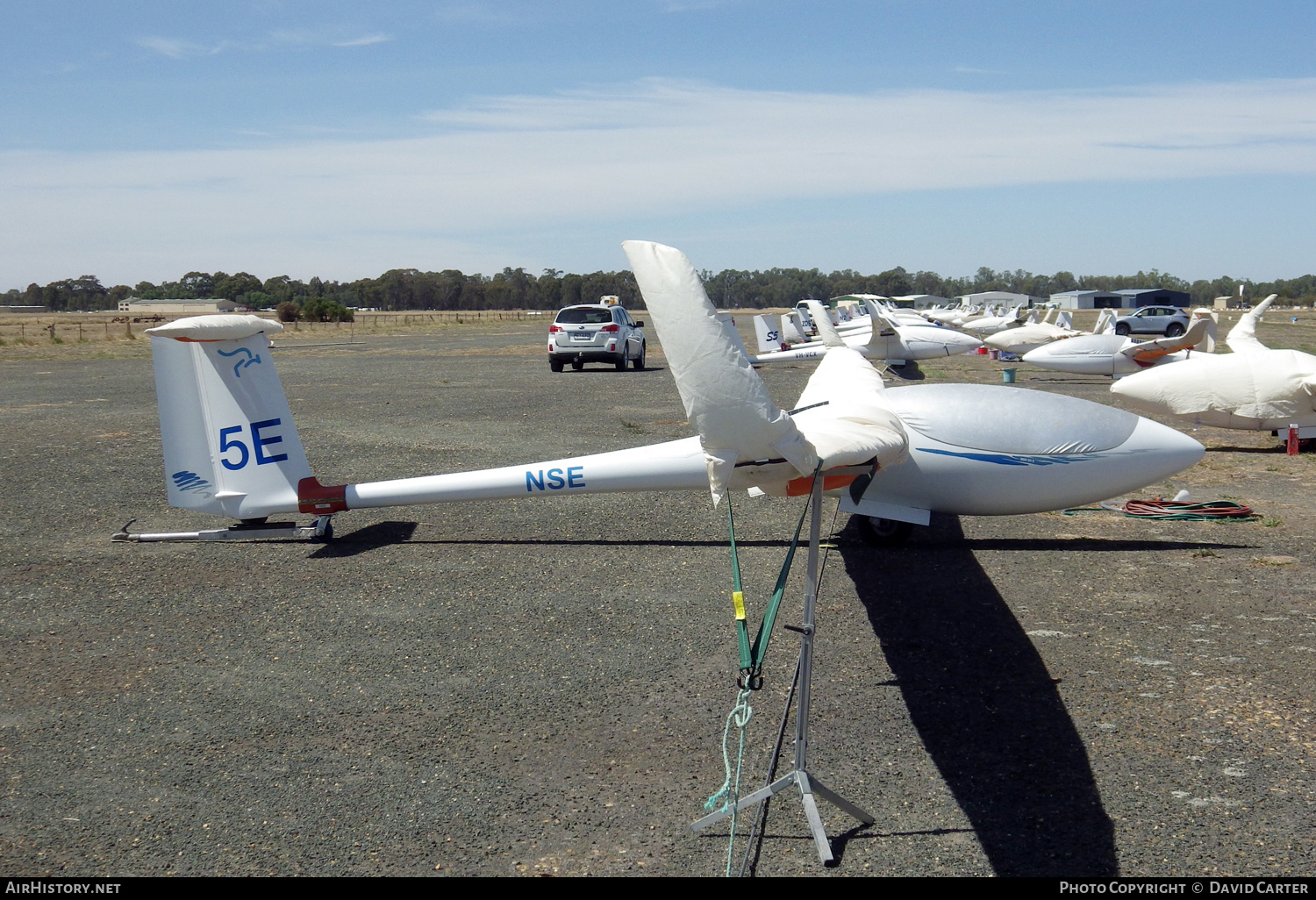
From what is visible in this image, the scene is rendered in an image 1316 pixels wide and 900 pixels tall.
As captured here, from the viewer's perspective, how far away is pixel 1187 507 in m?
8.54

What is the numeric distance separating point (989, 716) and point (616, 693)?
72.4 inches

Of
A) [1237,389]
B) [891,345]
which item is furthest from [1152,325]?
[1237,389]

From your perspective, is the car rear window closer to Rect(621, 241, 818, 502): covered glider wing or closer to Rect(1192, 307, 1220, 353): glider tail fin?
Rect(1192, 307, 1220, 353): glider tail fin

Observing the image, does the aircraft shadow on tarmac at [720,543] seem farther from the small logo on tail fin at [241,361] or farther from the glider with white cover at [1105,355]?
the glider with white cover at [1105,355]

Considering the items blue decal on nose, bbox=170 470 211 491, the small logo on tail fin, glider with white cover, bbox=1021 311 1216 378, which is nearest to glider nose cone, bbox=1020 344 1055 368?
glider with white cover, bbox=1021 311 1216 378

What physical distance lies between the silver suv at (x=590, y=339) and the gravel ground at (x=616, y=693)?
16246mm

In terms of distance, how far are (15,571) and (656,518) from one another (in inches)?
199

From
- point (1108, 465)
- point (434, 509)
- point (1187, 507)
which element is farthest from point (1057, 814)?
point (434, 509)

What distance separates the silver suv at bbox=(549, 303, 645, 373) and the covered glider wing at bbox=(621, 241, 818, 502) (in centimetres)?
2229

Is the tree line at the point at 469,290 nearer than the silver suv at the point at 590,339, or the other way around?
the silver suv at the point at 590,339

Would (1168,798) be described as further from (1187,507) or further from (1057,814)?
(1187,507)

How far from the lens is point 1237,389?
11508 millimetres

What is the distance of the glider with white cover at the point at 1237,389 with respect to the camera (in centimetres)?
1142

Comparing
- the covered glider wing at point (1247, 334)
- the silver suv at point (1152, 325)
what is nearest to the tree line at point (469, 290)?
the silver suv at point (1152, 325)
